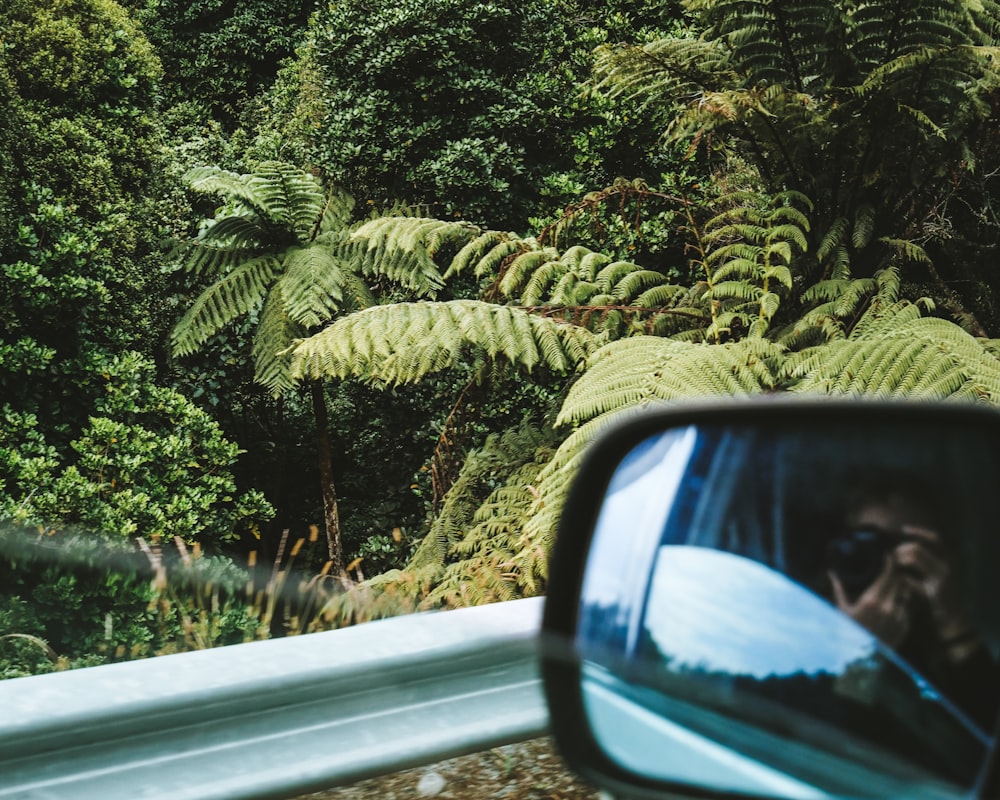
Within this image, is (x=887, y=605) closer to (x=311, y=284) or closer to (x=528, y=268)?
(x=528, y=268)

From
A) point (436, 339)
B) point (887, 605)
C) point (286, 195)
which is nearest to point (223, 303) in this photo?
point (286, 195)

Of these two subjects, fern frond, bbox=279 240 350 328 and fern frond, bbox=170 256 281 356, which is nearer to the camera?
fern frond, bbox=279 240 350 328

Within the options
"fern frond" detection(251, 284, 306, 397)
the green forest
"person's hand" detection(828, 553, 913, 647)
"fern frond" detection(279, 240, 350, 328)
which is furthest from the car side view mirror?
"fern frond" detection(251, 284, 306, 397)

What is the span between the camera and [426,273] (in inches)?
322

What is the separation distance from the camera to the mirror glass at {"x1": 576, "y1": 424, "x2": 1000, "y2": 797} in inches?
32.1

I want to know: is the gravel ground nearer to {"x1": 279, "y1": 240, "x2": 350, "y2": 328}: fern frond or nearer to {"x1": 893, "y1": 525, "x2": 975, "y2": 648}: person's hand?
{"x1": 893, "y1": 525, "x2": 975, "y2": 648}: person's hand

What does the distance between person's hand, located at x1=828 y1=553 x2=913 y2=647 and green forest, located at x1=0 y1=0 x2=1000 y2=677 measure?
2.67m

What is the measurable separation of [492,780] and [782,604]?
104cm

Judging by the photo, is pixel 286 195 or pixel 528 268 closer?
pixel 528 268

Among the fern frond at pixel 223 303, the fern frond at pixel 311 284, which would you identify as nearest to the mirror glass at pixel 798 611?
the fern frond at pixel 311 284

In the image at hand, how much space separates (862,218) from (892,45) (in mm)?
957

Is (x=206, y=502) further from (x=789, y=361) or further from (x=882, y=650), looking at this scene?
(x=882, y=650)

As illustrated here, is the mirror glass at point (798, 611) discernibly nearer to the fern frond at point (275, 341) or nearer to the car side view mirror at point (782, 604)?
the car side view mirror at point (782, 604)

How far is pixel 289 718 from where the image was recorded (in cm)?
157
